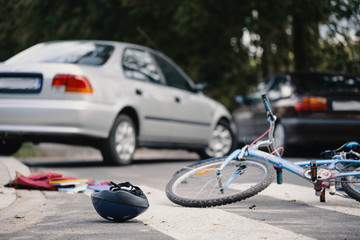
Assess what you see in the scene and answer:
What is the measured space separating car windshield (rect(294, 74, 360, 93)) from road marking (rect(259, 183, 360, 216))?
442cm

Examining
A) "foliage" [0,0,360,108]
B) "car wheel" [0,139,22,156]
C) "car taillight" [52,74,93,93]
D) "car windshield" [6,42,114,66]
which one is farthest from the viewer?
"foliage" [0,0,360,108]

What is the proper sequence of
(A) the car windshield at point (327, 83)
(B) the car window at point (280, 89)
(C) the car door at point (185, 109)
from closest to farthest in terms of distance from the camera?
(C) the car door at point (185, 109) < (A) the car windshield at point (327, 83) < (B) the car window at point (280, 89)

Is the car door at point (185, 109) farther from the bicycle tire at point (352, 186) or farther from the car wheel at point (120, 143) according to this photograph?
the bicycle tire at point (352, 186)

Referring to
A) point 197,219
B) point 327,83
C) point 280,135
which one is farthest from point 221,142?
point 197,219

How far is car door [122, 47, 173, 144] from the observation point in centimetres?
998

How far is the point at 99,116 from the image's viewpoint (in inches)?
362

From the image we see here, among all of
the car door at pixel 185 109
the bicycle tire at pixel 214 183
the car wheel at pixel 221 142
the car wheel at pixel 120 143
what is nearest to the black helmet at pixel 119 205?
the bicycle tire at pixel 214 183

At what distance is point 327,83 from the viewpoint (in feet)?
38.1

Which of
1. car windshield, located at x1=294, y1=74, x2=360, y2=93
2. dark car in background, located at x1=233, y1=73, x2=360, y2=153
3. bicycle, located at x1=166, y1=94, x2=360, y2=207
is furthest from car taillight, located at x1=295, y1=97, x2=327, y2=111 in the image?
bicycle, located at x1=166, y1=94, x2=360, y2=207

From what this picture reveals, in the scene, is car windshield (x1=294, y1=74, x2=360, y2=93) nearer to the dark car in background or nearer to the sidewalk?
the dark car in background

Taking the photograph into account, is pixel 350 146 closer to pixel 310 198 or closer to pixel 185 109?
pixel 310 198

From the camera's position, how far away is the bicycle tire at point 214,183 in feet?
17.9

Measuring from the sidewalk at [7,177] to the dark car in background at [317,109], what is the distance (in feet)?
14.7

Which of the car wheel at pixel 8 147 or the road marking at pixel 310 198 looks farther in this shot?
the car wheel at pixel 8 147
